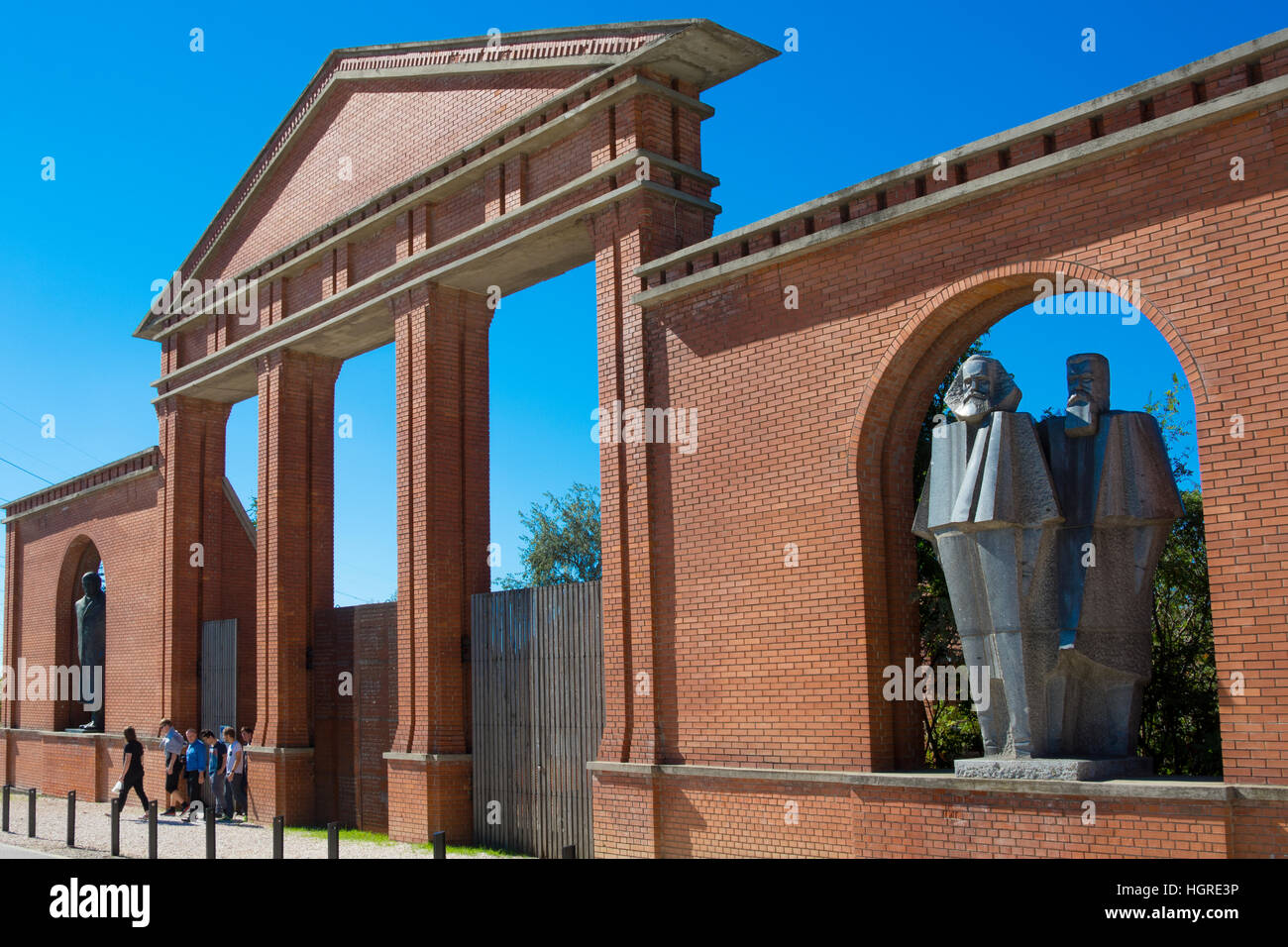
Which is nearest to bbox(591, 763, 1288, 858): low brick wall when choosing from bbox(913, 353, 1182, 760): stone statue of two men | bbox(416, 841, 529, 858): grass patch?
bbox(913, 353, 1182, 760): stone statue of two men

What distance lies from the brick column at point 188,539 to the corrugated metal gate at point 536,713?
826 centimetres

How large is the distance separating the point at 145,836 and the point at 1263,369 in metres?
15.8

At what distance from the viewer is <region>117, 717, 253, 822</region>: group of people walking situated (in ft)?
59.8

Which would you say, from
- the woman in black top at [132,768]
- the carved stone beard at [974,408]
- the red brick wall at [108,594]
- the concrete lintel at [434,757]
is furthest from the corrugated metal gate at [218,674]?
the carved stone beard at [974,408]

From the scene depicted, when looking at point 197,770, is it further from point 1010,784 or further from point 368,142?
point 1010,784

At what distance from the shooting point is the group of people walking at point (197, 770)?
59.8 ft

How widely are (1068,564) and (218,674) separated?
52.6ft

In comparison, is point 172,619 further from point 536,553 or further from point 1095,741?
point 536,553

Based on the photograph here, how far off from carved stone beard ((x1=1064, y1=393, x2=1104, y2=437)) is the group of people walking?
14.0 meters

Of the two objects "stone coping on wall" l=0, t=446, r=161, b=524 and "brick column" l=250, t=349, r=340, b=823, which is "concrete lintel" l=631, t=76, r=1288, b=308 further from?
"stone coping on wall" l=0, t=446, r=161, b=524

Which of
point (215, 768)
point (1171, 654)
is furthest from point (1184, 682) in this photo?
point (215, 768)

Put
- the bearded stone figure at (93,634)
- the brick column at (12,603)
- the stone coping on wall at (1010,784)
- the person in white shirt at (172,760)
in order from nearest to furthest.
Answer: the stone coping on wall at (1010,784) → the person in white shirt at (172,760) → the bearded stone figure at (93,634) → the brick column at (12,603)

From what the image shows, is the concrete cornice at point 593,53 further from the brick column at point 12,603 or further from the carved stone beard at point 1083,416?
the brick column at point 12,603
